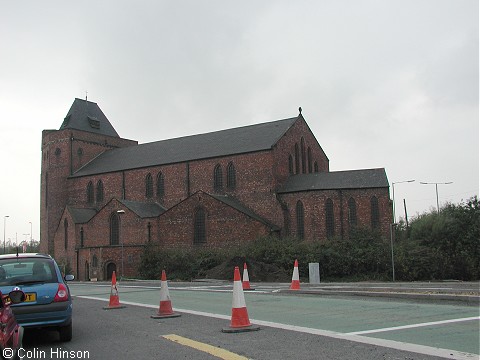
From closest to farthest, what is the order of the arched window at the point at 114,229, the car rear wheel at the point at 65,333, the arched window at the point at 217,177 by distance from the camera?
the car rear wheel at the point at 65,333
the arched window at the point at 114,229
the arched window at the point at 217,177

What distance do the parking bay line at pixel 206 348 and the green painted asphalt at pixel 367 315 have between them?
2.36m

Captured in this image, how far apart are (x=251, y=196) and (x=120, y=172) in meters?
16.8

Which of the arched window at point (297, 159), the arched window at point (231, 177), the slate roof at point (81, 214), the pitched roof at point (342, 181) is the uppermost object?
the arched window at point (297, 159)

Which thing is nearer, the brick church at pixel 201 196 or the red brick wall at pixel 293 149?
the brick church at pixel 201 196

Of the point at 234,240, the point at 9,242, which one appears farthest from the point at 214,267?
the point at 9,242

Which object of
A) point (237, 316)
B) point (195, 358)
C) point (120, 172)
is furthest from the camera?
point (120, 172)

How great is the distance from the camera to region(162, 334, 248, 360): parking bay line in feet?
23.0

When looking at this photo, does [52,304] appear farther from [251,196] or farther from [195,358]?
[251,196]

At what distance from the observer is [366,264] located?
35938 millimetres

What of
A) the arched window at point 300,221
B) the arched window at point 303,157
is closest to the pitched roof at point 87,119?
the arched window at point 303,157

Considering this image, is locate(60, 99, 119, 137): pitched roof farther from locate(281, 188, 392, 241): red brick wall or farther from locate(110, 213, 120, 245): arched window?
locate(281, 188, 392, 241): red brick wall

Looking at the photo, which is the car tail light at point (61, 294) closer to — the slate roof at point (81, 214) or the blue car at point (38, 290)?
the blue car at point (38, 290)

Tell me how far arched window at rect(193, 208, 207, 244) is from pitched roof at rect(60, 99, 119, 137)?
24.2 meters

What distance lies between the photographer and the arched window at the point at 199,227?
44.0m
